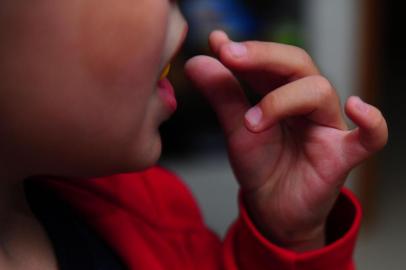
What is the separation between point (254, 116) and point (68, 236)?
7.5 inches

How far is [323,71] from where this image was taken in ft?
4.29

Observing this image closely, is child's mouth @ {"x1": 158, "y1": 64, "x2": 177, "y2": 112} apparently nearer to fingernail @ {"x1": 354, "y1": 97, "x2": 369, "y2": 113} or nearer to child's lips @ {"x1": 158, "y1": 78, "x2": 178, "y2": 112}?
child's lips @ {"x1": 158, "y1": 78, "x2": 178, "y2": 112}

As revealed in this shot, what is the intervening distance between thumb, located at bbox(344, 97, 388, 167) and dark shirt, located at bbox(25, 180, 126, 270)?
0.76ft

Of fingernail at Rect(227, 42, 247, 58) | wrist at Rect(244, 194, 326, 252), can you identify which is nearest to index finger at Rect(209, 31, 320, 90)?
fingernail at Rect(227, 42, 247, 58)

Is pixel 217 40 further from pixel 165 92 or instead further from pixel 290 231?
pixel 290 231

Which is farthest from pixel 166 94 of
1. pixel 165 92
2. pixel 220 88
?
pixel 220 88

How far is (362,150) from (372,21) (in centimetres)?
87

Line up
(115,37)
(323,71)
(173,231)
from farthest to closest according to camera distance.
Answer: (323,71), (173,231), (115,37)

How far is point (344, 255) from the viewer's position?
1.89 ft

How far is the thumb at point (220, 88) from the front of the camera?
0.56 meters

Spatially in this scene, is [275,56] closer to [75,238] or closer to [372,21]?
[75,238]

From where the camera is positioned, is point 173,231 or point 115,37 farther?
point 173,231

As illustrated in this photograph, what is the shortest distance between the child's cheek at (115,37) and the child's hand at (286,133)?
0.10m

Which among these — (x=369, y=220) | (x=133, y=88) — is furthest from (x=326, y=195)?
(x=369, y=220)
